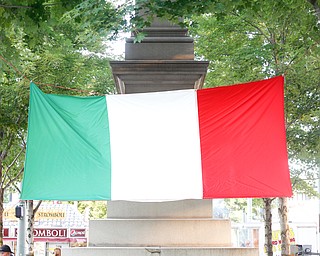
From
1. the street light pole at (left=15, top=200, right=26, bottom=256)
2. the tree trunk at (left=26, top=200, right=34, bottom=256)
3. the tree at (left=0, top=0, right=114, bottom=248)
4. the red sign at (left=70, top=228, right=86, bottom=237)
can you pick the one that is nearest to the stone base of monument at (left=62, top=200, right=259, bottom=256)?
the tree at (left=0, top=0, right=114, bottom=248)

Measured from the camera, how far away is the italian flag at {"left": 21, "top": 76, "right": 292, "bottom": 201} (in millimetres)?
9478

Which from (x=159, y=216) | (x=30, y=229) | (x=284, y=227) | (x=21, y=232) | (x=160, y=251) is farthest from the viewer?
(x=30, y=229)

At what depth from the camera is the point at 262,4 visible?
11.6m

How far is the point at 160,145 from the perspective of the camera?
985cm

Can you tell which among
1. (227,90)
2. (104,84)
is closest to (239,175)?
(227,90)

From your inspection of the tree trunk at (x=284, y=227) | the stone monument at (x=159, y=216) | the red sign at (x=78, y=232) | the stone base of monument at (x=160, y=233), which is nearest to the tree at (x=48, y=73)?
the stone monument at (x=159, y=216)

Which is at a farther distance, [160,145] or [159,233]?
[159,233]

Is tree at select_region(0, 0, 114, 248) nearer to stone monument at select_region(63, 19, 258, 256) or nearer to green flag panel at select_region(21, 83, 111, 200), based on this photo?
stone monument at select_region(63, 19, 258, 256)

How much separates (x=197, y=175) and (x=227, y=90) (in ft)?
4.43

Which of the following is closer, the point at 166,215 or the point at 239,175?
the point at 239,175

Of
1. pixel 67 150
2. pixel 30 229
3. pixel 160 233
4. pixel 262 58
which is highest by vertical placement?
pixel 262 58

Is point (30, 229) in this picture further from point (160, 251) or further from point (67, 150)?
point (67, 150)

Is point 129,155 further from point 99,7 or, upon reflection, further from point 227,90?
point 99,7

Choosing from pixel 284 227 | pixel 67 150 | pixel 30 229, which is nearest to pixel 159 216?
pixel 67 150
